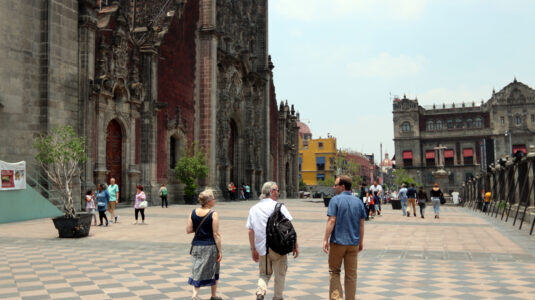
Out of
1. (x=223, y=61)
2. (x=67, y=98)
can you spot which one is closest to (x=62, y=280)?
(x=67, y=98)

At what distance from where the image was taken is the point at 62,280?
7648mm

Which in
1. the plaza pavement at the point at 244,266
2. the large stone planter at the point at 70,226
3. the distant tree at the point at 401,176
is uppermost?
the distant tree at the point at 401,176

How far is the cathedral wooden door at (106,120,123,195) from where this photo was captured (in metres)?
25.0

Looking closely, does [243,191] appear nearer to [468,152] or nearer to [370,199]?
[370,199]

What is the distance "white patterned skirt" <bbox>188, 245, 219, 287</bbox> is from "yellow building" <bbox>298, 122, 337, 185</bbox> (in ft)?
282

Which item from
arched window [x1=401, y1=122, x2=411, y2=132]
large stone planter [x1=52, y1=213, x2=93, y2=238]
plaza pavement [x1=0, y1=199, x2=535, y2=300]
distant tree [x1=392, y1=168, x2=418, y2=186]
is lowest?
plaza pavement [x1=0, y1=199, x2=535, y2=300]

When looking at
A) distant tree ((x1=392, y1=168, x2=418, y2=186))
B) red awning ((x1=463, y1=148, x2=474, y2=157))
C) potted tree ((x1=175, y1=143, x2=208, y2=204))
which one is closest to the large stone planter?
potted tree ((x1=175, y1=143, x2=208, y2=204))

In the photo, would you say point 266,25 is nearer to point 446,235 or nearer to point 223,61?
point 223,61

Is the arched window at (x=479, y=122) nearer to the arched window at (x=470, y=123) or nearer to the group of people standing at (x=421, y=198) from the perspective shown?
the arched window at (x=470, y=123)

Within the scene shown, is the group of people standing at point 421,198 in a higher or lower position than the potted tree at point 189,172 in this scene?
lower

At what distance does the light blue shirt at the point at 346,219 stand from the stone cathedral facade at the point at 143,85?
16.6m

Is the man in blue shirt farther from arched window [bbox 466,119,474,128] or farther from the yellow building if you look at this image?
arched window [bbox 466,119,474,128]

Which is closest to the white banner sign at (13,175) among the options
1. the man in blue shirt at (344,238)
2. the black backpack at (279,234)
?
the black backpack at (279,234)

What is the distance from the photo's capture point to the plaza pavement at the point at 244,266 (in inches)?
272
